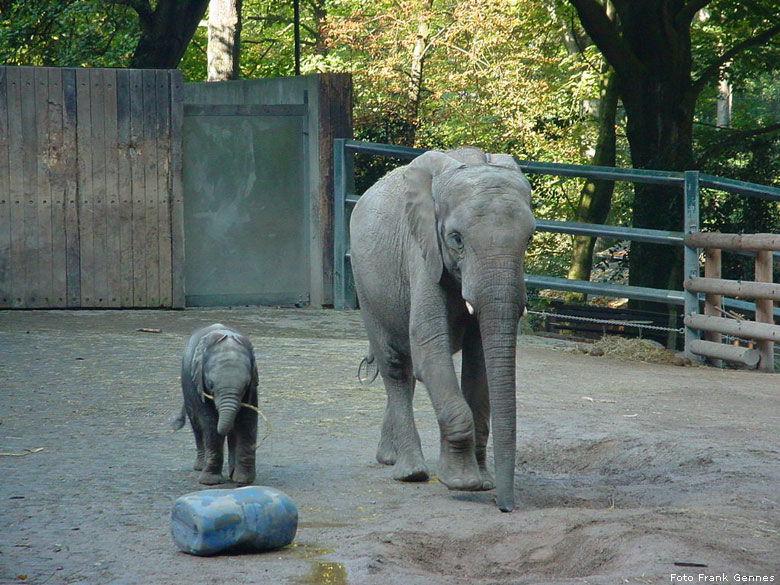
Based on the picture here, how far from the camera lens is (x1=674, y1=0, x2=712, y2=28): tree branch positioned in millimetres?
14062

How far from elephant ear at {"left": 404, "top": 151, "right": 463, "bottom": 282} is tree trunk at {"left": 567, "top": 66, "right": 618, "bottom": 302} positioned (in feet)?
46.3

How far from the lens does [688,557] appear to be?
4.07 m

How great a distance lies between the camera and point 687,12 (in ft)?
46.5

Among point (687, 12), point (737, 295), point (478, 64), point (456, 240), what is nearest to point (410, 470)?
point (456, 240)

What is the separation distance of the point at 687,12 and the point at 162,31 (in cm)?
792

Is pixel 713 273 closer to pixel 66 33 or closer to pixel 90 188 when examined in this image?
pixel 90 188

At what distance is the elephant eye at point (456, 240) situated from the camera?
526 centimetres

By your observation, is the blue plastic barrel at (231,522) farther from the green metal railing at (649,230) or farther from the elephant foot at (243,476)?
the green metal railing at (649,230)

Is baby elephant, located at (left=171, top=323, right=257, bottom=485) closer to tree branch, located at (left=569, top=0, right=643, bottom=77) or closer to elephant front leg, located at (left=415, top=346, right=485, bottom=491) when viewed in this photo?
elephant front leg, located at (left=415, top=346, right=485, bottom=491)

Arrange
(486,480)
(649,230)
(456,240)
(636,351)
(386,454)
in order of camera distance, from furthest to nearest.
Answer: (636,351), (649,230), (386,454), (486,480), (456,240)

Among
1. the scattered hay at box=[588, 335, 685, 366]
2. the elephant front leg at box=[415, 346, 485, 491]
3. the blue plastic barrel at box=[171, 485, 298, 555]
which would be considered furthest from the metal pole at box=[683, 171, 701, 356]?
the blue plastic barrel at box=[171, 485, 298, 555]

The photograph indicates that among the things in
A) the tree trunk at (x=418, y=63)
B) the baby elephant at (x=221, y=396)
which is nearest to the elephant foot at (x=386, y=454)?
the baby elephant at (x=221, y=396)

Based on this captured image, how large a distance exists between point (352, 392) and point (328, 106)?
5376 millimetres

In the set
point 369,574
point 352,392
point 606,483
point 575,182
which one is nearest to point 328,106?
point 352,392
